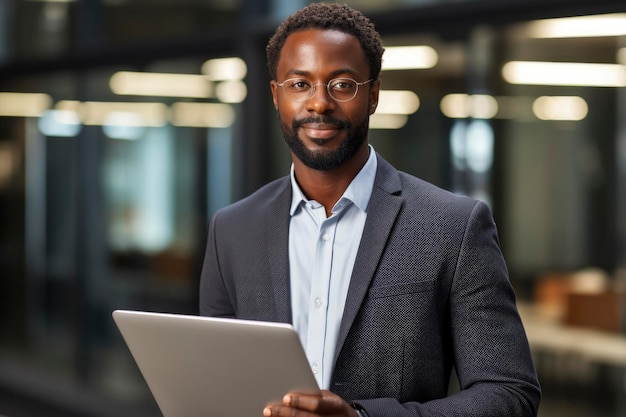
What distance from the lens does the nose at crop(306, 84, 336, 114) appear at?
173 cm

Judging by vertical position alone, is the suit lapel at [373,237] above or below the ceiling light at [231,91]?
below

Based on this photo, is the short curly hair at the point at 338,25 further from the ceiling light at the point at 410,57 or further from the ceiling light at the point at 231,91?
the ceiling light at the point at 231,91

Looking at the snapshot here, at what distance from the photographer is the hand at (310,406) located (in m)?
1.47

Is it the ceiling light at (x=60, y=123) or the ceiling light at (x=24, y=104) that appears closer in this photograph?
the ceiling light at (x=60, y=123)

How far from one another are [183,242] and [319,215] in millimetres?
4070

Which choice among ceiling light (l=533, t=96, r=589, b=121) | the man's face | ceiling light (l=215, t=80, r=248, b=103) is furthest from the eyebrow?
ceiling light (l=215, t=80, r=248, b=103)

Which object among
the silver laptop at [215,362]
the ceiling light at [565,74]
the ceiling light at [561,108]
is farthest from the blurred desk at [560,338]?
the silver laptop at [215,362]

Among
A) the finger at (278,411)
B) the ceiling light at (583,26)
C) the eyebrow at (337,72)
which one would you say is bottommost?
the finger at (278,411)

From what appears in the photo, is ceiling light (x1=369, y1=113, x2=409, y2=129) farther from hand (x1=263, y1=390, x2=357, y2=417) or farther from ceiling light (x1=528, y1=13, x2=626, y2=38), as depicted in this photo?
hand (x1=263, y1=390, x2=357, y2=417)

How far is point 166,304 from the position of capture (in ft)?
20.0

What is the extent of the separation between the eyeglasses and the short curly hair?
7 cm

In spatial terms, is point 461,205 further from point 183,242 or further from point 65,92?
point 65,92

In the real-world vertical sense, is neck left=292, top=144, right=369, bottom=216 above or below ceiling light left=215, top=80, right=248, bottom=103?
below

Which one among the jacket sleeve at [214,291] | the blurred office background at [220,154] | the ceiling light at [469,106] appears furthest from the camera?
the ceiling light at [469,106]
